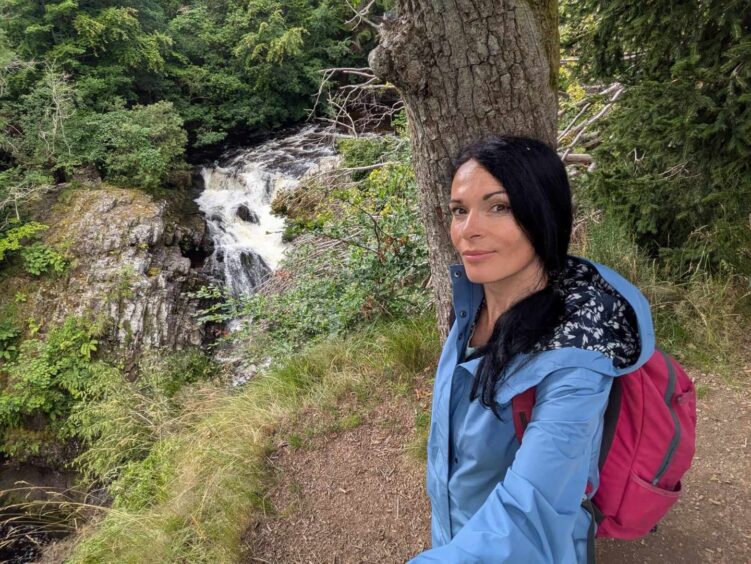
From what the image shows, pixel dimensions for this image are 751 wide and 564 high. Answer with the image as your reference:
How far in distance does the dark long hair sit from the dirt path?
1.60 metres

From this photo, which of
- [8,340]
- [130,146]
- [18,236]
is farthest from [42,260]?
[130,146]

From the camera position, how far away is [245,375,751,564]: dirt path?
2162mm

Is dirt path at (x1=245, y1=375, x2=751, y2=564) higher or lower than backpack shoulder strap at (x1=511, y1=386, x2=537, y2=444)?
lower

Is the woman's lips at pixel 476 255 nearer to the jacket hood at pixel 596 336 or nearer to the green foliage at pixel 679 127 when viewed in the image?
the jacket hood at pixel 596 336

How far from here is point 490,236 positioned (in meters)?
1.21

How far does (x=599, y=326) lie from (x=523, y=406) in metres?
0.26

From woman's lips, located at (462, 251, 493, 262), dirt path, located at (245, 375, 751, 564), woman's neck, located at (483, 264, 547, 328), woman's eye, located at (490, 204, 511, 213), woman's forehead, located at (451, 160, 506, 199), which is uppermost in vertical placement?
woman's forehead, located at (451, 160, 506, 199)

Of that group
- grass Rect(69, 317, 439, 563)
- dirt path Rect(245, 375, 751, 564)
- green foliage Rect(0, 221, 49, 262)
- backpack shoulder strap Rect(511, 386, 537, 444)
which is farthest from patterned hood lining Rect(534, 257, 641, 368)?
green foliage Rect(0, 221, 49, 262)

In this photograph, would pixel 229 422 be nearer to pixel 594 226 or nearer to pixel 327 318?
pixel 327 318

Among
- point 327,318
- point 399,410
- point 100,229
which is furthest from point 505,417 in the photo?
point 100,229

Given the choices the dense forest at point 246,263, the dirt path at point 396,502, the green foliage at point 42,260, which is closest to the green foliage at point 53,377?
the dense forest at point 246,263

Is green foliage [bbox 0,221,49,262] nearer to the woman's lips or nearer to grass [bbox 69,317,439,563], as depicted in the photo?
grass [bbox 69,317,439,563]

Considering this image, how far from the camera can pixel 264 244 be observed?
1044 cm

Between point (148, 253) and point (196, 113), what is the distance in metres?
7.42
